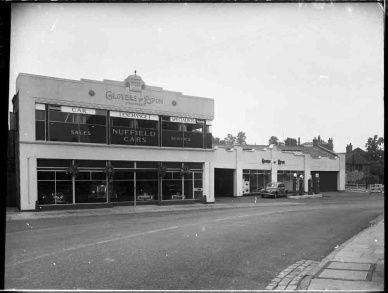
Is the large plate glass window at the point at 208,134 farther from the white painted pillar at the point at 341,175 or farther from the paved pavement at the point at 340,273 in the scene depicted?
the paved pavement at the point at 340,273

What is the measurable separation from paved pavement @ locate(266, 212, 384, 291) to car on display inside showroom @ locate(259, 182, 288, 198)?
2599 centimetres

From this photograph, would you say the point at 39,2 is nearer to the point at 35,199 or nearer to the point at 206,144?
the point at 35,199

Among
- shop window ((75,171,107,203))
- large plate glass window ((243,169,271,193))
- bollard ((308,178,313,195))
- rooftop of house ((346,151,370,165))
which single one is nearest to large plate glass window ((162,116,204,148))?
shop window ((75,171,107,203))

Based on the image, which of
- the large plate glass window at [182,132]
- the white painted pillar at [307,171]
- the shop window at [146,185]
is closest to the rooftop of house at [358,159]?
the large plate glass window at [182,132]

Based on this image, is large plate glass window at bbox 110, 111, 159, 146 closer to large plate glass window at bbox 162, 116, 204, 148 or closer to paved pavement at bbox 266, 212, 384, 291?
large plate glass window at bbox 162, 116, 204, 148

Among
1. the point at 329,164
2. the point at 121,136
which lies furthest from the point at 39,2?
the point at 329,164

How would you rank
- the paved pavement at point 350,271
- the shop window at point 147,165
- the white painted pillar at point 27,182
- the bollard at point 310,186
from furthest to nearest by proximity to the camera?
1. the bollard at point 310,186
2. the shop window at point 147,165
3. the white painted pillar at point 27,182
4. the paved pavement at point 350,271

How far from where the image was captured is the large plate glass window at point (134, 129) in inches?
868

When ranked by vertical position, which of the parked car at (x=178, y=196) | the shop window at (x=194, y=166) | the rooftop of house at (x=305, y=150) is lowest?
the parked car at (x=178, y=196)

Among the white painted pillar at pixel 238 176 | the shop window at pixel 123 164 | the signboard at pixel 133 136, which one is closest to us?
the signboard at pixel 133 136

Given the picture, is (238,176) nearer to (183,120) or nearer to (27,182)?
(183,120)

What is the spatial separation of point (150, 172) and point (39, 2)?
2189cm

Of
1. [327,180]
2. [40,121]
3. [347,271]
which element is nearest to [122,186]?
[40,121]

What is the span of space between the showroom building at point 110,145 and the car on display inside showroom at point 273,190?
333 inches
